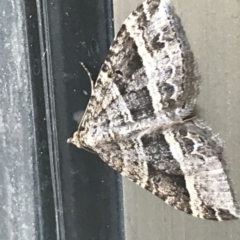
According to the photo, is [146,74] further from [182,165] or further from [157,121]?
[182,165]

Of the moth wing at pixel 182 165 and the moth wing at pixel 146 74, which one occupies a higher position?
the moth wing at pixel 146 74

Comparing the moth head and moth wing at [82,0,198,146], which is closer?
moth wing at [82,0,198,146]

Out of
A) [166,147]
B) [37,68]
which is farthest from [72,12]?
[166,147]

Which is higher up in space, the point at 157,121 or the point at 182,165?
the point at 157,121

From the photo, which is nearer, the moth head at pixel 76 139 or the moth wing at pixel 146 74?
the moth wing at pixel 146 74

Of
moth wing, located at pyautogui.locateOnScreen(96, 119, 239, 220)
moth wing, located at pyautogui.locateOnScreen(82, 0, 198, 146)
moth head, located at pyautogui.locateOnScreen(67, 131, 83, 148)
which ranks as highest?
moth wing, located at pyautogui.locateOnScreen(82, 0, 198, 146)

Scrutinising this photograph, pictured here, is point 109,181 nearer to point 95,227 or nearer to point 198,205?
point 95,227

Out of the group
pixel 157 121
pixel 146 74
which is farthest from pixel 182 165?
pixel 146 74
